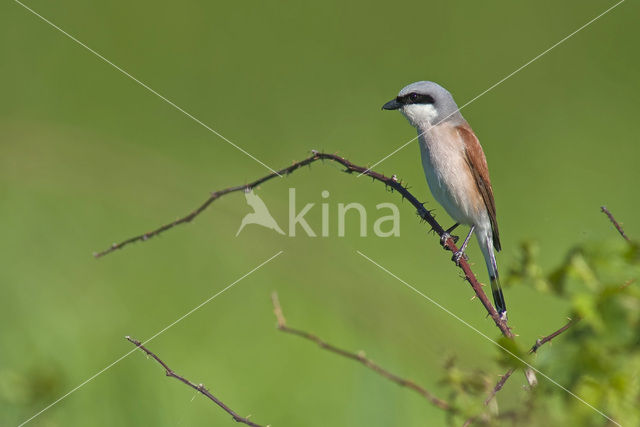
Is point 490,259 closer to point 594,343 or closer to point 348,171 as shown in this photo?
point 348,171

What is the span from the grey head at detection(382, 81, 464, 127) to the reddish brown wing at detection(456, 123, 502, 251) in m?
0.07

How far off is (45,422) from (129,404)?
0.82 ft

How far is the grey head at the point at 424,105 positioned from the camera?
305cm

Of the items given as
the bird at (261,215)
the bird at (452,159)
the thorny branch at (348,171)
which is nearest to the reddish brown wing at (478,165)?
the bird at (452,159)

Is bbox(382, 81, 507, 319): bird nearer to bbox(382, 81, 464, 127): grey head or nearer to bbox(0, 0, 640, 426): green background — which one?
bbox(382, 81, 464, 127): grey head

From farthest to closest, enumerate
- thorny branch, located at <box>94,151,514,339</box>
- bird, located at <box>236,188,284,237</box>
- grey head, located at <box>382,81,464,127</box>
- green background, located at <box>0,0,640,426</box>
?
bird, located at <box>236,188,284,237</box>
grey head, located at <box>382,81,464,127</box>
green background, located at <box>0,0,640,426</box>
thorny branch, located at <box>94,151,514,339</box>

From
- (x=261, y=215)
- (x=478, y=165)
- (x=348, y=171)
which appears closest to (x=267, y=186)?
(x=261, y=215)

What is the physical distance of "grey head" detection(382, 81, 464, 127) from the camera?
3.05m

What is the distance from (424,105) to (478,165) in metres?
0.36

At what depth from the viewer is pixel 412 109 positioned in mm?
3141

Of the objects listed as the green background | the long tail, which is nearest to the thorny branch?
the green background

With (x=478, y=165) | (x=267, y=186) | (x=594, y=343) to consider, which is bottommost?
(x=267, y=186)

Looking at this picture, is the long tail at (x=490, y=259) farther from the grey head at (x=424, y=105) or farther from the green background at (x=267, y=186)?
the grey head at (x=424, y=105)

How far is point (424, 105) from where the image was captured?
314 centimetres
